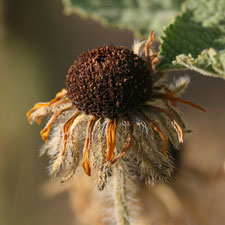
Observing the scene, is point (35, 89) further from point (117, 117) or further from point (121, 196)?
point (117, 117)

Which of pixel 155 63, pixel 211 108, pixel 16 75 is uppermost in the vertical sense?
pixel 16 75

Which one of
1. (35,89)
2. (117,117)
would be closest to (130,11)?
(117,117)

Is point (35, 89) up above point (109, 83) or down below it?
above

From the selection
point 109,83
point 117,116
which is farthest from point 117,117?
point 109,83

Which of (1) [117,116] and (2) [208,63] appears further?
(1) [117,116]

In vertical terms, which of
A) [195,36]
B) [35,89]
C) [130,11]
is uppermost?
[35,89]

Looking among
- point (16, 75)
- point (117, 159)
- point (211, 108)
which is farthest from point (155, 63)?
point (16, 75)

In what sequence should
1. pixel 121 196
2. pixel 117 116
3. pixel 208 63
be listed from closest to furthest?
pixel 208 63
pixel 117 116
pixel 121 196

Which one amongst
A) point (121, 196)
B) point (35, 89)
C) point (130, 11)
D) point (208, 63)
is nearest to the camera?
point (208, 63)

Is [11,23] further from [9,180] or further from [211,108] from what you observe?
[211,108]
